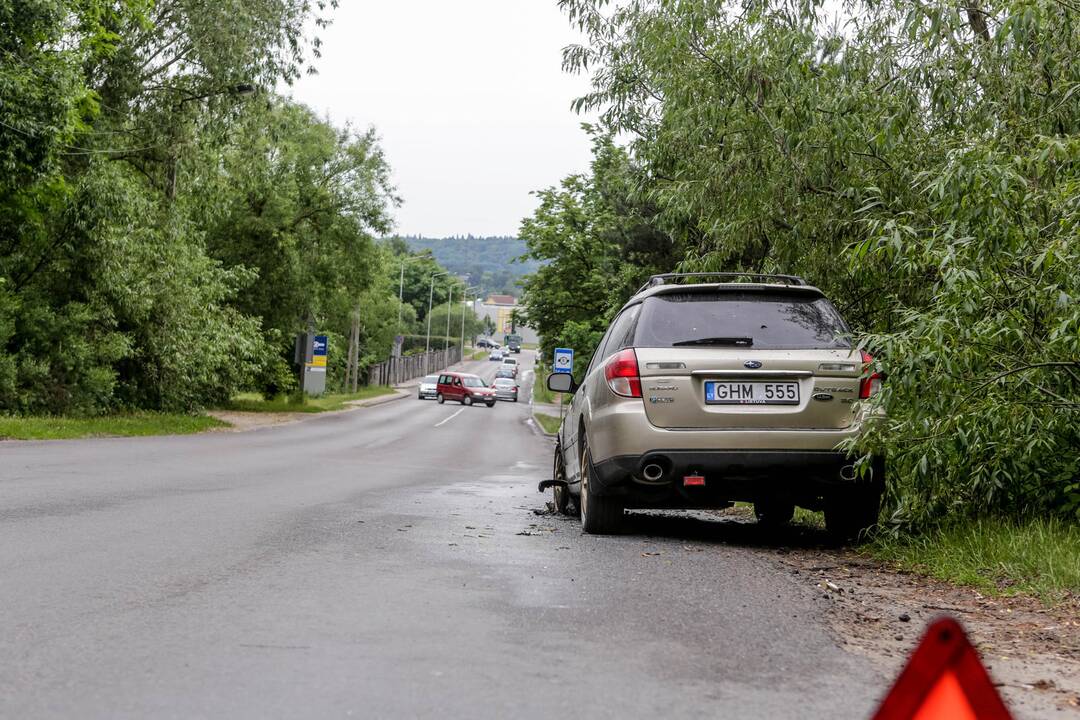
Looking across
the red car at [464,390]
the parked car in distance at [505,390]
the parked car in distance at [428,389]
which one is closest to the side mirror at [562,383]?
the red car at [464,390]

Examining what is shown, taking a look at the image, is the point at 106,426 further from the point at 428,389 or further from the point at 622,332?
the point at 428,389

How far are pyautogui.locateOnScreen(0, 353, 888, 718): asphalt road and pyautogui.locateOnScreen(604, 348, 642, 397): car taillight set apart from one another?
1.04 metres

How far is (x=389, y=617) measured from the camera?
5.14 meters


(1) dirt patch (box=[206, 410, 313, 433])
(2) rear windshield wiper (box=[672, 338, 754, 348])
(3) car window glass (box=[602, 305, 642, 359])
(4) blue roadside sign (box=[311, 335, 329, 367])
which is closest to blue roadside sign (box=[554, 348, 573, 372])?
(1) dirt patch (box=[206, 410, 313, 433])

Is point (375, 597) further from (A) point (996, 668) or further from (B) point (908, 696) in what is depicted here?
(B) point (908, 696)

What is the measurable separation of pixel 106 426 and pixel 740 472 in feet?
63.5

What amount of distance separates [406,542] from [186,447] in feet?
46.2

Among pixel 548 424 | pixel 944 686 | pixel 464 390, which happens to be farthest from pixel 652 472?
pixel 464 390

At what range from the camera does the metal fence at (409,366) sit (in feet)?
291

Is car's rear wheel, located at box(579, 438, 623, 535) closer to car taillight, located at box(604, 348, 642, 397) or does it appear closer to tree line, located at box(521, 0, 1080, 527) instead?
car taillight, located at box(604, 348, 642, 397)

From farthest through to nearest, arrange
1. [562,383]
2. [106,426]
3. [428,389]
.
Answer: [428,389] < [106,426] < [562,383]

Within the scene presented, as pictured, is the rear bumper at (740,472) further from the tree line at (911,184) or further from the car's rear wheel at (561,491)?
the car's rear wheel at (561,491)

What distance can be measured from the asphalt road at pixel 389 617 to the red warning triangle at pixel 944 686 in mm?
1676

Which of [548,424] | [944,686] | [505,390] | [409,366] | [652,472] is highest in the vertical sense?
[409,366]
